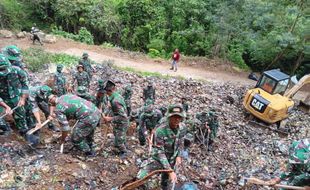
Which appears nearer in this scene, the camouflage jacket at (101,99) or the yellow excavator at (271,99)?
the camouflage jacket at (101,99)

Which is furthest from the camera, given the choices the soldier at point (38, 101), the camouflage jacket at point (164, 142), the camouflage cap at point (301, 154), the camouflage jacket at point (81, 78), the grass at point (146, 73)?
the grass at point (146, 73)

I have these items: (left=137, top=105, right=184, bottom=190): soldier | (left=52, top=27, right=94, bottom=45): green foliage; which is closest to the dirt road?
(left=52, top=27, right=94, bottom=45): green foliage

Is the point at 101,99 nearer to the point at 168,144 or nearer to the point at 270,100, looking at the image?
the point at 168,144

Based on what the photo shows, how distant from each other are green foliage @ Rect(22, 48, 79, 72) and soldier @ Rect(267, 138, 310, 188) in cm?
1070

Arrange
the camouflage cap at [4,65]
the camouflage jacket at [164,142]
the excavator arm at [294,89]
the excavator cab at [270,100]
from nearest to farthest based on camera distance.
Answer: the camouflage jacket at [164,142], the camouflage cap at [4,65], the excavator cab at [270,100], the excavator arm at [294,89]

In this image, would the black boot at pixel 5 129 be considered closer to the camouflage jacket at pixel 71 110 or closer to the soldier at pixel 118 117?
the camouflage jacket at pixel 71 110

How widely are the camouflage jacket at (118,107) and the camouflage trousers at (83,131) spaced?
0.46 m

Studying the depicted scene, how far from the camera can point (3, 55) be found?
6.88m

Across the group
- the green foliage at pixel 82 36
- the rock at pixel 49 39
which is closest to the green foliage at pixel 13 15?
the green foliage at pixel 82 36

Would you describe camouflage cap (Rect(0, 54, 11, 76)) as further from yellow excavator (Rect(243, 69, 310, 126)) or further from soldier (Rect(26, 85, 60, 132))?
yellow excavator (Rect(243, 69, 310, 126))

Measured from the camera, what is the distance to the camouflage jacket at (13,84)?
686 cm

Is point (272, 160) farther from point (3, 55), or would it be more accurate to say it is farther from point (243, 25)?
point (243, 25)

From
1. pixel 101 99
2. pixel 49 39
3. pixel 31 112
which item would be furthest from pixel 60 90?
pixel 49 39

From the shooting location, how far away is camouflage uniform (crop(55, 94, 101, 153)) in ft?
20.6
